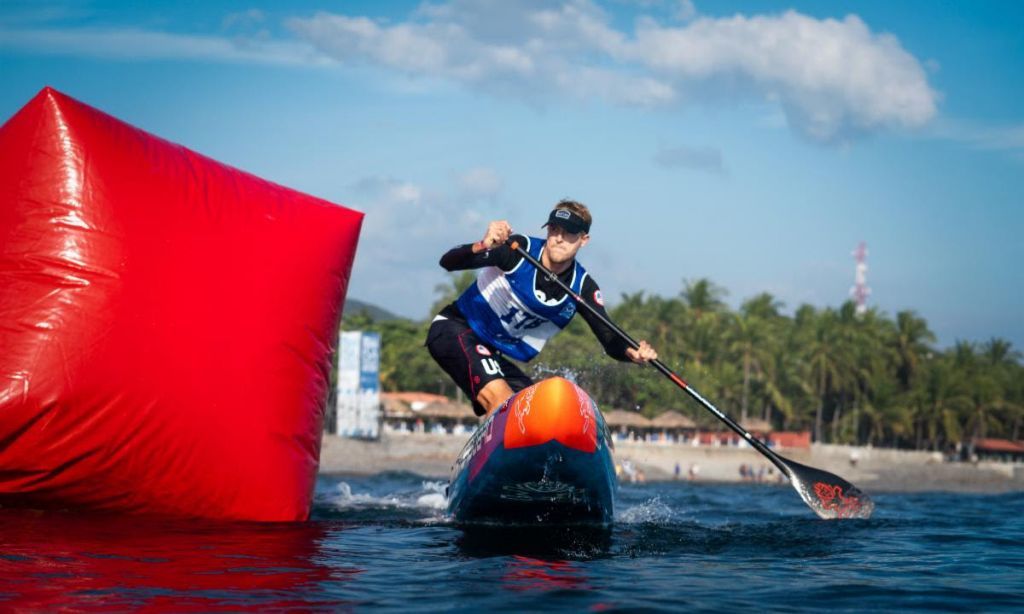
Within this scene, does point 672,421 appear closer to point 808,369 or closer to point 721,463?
point 721,463

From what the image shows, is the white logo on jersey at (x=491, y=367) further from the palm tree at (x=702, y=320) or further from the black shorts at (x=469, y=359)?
the palm tree at (x=702, y=320)

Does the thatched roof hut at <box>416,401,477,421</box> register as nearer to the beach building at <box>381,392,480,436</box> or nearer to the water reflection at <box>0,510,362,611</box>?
the beach building at <box>381,392,480,436</box>

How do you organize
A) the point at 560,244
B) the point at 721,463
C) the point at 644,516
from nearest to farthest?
the point at 560,244 < the point at 644,516 < the point at 721,463

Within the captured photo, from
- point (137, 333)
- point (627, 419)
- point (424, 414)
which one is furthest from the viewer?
point (627, 419)

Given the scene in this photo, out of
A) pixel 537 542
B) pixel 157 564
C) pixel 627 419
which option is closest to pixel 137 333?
pixel 157 564

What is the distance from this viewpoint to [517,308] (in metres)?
7.01

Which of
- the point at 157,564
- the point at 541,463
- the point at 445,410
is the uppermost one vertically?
the point at 445,410

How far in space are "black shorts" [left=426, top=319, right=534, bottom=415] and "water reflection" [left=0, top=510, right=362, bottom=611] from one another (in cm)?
139

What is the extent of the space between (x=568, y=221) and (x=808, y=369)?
187 ft

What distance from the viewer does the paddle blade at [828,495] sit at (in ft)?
24.4

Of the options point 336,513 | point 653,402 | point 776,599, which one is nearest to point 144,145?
point 336,513

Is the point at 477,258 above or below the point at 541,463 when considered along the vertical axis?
above

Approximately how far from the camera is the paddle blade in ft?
24.4

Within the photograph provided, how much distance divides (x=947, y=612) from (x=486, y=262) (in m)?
3.53
